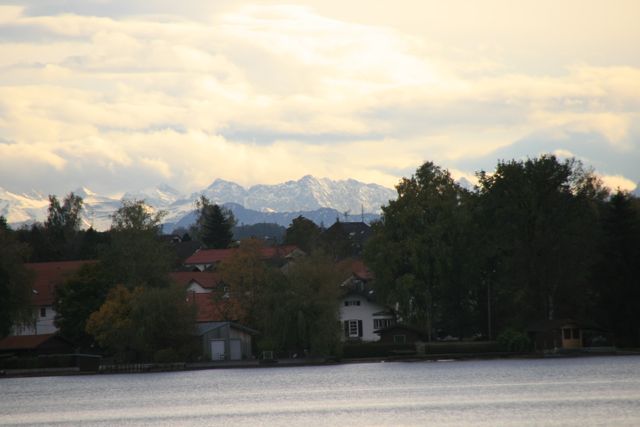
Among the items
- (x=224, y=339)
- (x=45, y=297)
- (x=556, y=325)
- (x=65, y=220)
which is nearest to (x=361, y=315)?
(x=224, y=339)

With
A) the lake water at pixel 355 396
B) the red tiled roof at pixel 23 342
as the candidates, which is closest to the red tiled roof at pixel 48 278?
the red tiled roof at pixel 23 342

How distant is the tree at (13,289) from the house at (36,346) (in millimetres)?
1631

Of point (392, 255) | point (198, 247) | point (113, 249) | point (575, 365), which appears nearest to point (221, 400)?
point (575, 365)

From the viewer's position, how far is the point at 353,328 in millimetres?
115188

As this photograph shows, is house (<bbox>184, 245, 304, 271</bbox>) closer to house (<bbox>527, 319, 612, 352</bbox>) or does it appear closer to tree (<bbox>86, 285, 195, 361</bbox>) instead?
tree (<bbox>86, 285, 195, 361</bbox>)

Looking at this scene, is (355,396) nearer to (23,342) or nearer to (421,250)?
(421,250)

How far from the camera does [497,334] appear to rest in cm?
9888

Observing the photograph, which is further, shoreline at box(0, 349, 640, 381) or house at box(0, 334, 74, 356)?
A: house at box(0, 334, 74, 356)

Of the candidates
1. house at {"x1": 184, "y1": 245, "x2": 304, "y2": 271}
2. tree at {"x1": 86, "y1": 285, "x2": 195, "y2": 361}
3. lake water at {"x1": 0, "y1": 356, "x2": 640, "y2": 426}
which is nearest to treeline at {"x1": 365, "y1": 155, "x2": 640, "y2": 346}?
lake water at {"x1": 0, "y1": 356, "x2": 640, "y2": 426}

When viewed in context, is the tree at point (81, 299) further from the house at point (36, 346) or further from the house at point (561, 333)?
the house at point (561, 333)

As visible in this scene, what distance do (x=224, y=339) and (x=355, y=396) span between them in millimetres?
35540

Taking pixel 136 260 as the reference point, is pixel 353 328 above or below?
below

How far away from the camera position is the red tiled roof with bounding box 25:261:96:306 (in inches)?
4643

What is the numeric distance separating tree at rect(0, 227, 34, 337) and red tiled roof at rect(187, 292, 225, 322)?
13.3 metres
